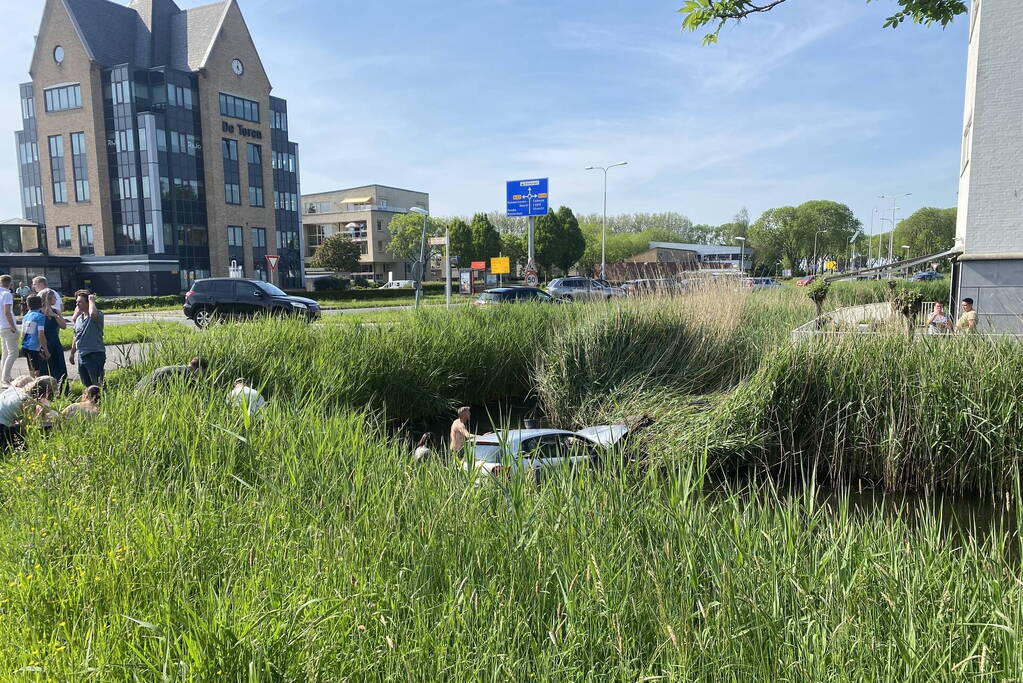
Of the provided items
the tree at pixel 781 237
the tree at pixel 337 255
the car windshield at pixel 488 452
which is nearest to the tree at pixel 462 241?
the tree at pixel 337 255

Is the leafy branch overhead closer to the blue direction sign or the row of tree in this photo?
the blue direction sign

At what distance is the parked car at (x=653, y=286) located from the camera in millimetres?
13441

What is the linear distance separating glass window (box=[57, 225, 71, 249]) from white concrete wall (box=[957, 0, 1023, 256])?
2148 inches

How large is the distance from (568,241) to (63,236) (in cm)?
4146

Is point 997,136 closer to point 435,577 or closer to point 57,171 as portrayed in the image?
point 435,577

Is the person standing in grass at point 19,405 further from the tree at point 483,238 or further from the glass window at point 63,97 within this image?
the tree at point 483,238

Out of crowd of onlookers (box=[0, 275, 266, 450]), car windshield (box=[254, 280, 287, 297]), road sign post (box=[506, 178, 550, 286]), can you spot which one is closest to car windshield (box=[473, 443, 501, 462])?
crowd of onlookers (box=[0, 275, 266, 450])

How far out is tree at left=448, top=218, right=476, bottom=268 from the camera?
2653 inches

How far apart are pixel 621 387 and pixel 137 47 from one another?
54888 millimetres

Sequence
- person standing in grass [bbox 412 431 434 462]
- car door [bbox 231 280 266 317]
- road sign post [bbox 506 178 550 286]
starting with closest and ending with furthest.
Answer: person standing in grass [bbox 412 431 434 462] → car door [bbox 231 280 266 317] → road sign post [bbox 506 178 550 286]

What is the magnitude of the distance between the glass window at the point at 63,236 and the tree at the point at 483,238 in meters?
33.6

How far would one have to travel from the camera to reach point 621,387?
11.0 m

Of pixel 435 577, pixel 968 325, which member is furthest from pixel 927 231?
pixel 435 577

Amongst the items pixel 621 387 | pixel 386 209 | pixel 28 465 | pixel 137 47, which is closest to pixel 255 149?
pixel 137 47
